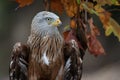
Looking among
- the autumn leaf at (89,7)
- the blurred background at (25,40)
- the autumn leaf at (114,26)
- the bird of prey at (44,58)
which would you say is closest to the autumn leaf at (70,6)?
the autumn leaf at (89,7)

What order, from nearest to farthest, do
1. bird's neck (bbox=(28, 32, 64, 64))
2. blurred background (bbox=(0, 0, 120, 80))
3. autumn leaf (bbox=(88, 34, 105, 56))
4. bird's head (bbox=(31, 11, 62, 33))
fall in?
bird's head (bbox=(31, 11, 62, 33)) → bird's neck (bbox=(28, 32, 64, 64)) → autumn leaf (bbox=(88, 34, 105, 56)) → blurred background (bbox=(0, 0, 120, 80))

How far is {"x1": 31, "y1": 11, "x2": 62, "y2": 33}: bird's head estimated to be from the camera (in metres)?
3.74

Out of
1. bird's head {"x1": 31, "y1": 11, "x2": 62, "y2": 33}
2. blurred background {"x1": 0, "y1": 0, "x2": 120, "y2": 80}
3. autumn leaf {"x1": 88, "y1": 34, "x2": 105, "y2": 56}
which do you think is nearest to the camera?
bird's head {"x1": 31, "y1": 11, "x2": 62, "y2": 33}

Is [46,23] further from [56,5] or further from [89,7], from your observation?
[89,7]

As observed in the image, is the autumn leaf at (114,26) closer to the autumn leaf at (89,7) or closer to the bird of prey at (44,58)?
the autumn leaf at (89,7)

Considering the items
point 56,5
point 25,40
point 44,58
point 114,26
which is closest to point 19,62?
point 44,58

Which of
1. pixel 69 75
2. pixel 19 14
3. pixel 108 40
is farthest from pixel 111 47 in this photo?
pixel 69 75

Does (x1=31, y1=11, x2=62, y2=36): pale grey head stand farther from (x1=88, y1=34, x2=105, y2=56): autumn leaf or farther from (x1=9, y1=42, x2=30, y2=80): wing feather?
(x1=88, y1=34, x2=105, y2=56): autumn leaf

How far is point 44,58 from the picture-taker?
12.7 ft

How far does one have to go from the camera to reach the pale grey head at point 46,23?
12.3 ft

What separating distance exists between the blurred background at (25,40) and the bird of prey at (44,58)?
530 centimetres

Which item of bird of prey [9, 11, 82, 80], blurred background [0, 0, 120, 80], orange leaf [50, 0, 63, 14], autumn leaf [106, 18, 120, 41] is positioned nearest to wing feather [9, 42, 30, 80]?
bird of prey [9, 11, 82, 80]

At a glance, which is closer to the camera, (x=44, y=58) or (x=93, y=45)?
(x=44, y=58)

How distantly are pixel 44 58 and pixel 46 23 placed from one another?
231 millimetres
